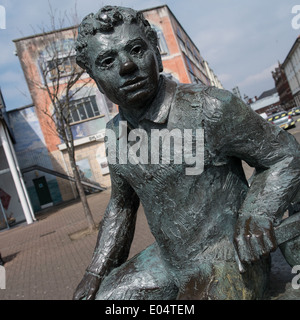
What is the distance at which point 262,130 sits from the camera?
133 centimetres

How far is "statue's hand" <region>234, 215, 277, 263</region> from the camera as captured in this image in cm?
118

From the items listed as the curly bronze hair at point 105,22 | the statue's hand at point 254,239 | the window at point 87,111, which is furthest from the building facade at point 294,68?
the statue's hand at point 254,239

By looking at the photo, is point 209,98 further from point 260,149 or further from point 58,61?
point 58,61

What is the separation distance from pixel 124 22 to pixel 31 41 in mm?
19804

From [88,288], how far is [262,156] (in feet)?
3.36

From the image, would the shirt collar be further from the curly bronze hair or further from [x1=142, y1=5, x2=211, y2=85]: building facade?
[x1=142, y1=5, x2=211, y2=85]: building facade

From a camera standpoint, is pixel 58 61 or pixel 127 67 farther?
pixel 58 61

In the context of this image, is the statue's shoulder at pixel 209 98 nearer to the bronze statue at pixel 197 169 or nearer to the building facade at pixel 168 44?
the bronze statue at pixel 197 169

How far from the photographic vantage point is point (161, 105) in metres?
1.41

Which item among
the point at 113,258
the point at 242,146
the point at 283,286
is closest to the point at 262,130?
the point at 242,146

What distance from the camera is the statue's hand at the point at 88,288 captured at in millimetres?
1601

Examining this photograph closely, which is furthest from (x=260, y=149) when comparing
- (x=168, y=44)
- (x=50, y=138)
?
(x=168, y=44)

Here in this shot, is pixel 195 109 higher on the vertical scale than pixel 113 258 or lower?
higher
